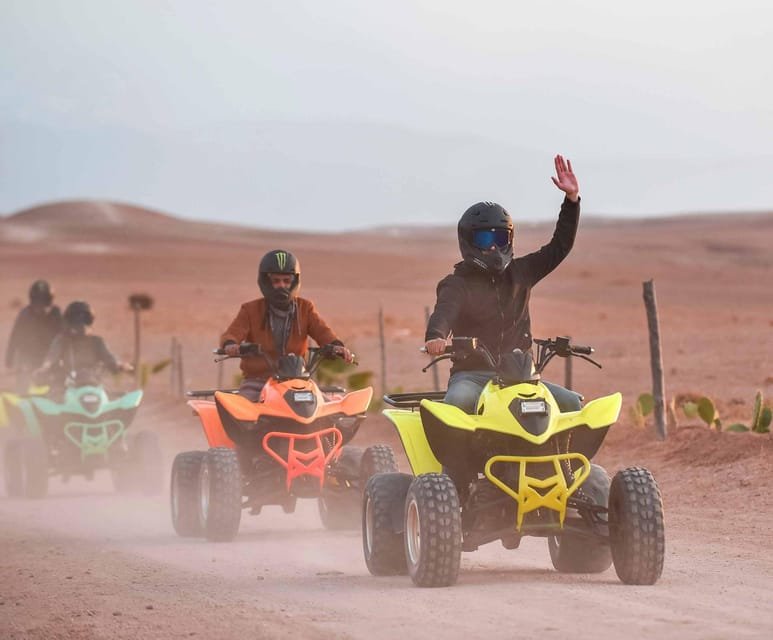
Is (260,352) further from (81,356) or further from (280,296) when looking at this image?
(81,356)

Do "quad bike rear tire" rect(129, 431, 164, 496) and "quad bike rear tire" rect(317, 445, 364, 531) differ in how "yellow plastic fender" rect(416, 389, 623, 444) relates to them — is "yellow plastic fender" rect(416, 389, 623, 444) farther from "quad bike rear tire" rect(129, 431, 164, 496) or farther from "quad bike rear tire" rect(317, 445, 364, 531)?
"quad bike rear tire" rect(129, 431, 164, 496)

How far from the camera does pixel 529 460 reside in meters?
9.72

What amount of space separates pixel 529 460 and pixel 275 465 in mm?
4553

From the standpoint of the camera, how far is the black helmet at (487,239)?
1041 centimetres

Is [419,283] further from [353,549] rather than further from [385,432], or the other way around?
[353,549]

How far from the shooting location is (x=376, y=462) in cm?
1371

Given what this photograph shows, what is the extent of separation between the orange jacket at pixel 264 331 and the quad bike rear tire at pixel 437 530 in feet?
15.5

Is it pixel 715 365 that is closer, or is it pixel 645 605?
pixel 645 605

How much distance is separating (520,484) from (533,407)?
445mm

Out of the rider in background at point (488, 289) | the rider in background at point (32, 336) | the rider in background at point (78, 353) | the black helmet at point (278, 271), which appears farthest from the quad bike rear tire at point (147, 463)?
the rider in background at point (488, 289)

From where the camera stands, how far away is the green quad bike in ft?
61.8

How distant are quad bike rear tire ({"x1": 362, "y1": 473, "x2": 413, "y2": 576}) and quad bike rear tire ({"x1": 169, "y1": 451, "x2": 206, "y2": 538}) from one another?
360cm

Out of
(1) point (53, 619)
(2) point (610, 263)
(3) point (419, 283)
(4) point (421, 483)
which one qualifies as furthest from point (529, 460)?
(2) point (610, 263)

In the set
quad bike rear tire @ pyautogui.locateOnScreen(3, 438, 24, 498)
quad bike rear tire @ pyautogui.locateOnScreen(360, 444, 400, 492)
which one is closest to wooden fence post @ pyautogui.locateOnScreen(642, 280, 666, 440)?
quad bike rear tire @ pyautogui.locateOnScreen(360, 444, 400, 492)
